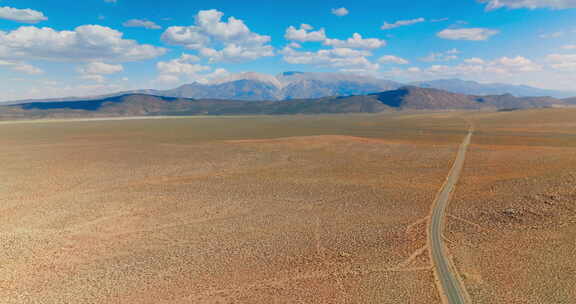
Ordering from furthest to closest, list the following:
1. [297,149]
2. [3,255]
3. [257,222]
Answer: [297,149]
[257,222]
[3,255]

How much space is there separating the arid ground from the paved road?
0.61 metres

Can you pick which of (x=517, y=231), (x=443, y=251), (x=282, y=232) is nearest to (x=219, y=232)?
(x=282, y=232)

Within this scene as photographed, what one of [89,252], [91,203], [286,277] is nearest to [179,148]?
[91,203]

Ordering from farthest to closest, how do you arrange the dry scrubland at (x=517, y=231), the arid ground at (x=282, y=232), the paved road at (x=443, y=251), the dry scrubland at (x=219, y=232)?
the dry scrubland at (x=219, y=232) → the arid ground at (x=282, y=232) → the dry scrubland at (x=517, y=231) → the paved road at (x=443, y=251)

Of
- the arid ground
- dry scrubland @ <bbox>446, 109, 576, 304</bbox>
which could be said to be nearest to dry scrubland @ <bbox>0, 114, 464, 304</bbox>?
the arid ground

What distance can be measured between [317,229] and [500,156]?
40.2 meters

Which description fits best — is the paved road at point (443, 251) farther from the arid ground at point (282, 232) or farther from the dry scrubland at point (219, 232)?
the dry scrubland at point (219, 232)

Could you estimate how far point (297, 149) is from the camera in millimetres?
65562

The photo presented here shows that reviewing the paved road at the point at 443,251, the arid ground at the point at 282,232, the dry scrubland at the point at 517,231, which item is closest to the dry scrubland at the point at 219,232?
the arid ground at the point at 282,232

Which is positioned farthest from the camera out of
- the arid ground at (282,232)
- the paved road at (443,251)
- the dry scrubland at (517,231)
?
the arid ground at (282,232)

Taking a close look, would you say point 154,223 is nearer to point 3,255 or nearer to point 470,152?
point 3,255

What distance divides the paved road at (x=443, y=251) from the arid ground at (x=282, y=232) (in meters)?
0.61

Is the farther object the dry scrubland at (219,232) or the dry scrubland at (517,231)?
the dry scrubland at (219,232)

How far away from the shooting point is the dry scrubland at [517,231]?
56.2 feet
